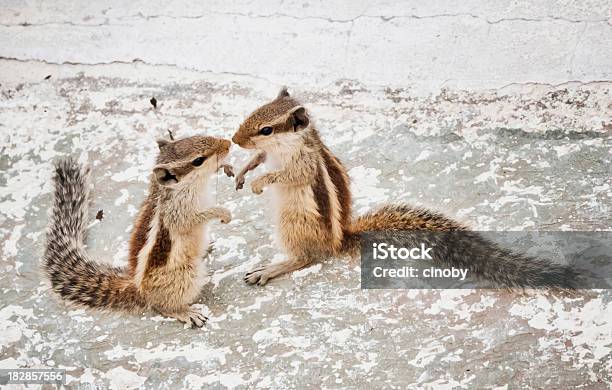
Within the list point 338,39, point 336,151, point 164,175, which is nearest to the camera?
point 164,175

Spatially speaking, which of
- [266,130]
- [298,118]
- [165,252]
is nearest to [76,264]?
[165,252]

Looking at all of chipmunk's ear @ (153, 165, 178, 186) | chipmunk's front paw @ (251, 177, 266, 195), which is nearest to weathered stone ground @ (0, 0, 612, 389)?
chipmunk's front paw @ (251, 177, 266, 195)

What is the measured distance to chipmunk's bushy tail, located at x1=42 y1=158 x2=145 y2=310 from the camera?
Result: 257cm

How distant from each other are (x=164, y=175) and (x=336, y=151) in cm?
84

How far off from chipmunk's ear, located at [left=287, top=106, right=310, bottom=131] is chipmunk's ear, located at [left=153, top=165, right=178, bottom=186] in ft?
1.32

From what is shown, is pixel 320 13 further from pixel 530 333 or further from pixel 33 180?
pixel 530 333

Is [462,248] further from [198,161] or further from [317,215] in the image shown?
[198,161]

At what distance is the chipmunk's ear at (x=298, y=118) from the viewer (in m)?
2.49

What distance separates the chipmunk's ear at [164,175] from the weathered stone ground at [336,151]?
0.43 m

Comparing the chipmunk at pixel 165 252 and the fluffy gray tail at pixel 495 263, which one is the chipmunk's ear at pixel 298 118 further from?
the fluffy gray tail at pixel 495 263

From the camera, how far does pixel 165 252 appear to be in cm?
247

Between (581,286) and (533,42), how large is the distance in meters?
1.30

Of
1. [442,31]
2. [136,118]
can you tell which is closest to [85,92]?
[136,118]

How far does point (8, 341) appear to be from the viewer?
2543 millimetres
